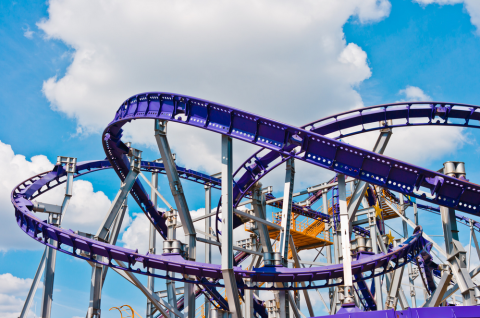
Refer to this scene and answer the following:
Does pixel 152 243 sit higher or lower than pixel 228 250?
higher

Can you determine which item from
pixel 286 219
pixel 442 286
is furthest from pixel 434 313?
pixel 286 219

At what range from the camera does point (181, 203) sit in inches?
600

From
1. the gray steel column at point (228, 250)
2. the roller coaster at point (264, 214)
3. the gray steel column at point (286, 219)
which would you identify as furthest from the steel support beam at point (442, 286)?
the gray steel column at point (228, 250)

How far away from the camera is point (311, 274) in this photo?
15.2 metres

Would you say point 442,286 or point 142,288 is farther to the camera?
point 142,288

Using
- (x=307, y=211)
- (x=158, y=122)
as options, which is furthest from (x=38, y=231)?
(x=307, y=211)

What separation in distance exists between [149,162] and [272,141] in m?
11.8

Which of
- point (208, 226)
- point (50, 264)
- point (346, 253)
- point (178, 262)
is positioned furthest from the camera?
point (208, 226)

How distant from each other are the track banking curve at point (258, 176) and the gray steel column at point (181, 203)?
2.13ft

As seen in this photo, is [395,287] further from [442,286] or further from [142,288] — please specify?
[142,288]

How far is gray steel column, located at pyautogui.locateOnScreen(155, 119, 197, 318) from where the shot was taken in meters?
15.2

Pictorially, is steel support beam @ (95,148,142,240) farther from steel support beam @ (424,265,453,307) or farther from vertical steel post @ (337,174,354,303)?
steel support beam @ (424,265,453,307)

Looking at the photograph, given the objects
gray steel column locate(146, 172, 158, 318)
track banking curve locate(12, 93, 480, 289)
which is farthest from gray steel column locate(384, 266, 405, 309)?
gray steel column locate(146, 172, 158, 318)

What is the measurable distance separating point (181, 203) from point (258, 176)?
373 centimetres
